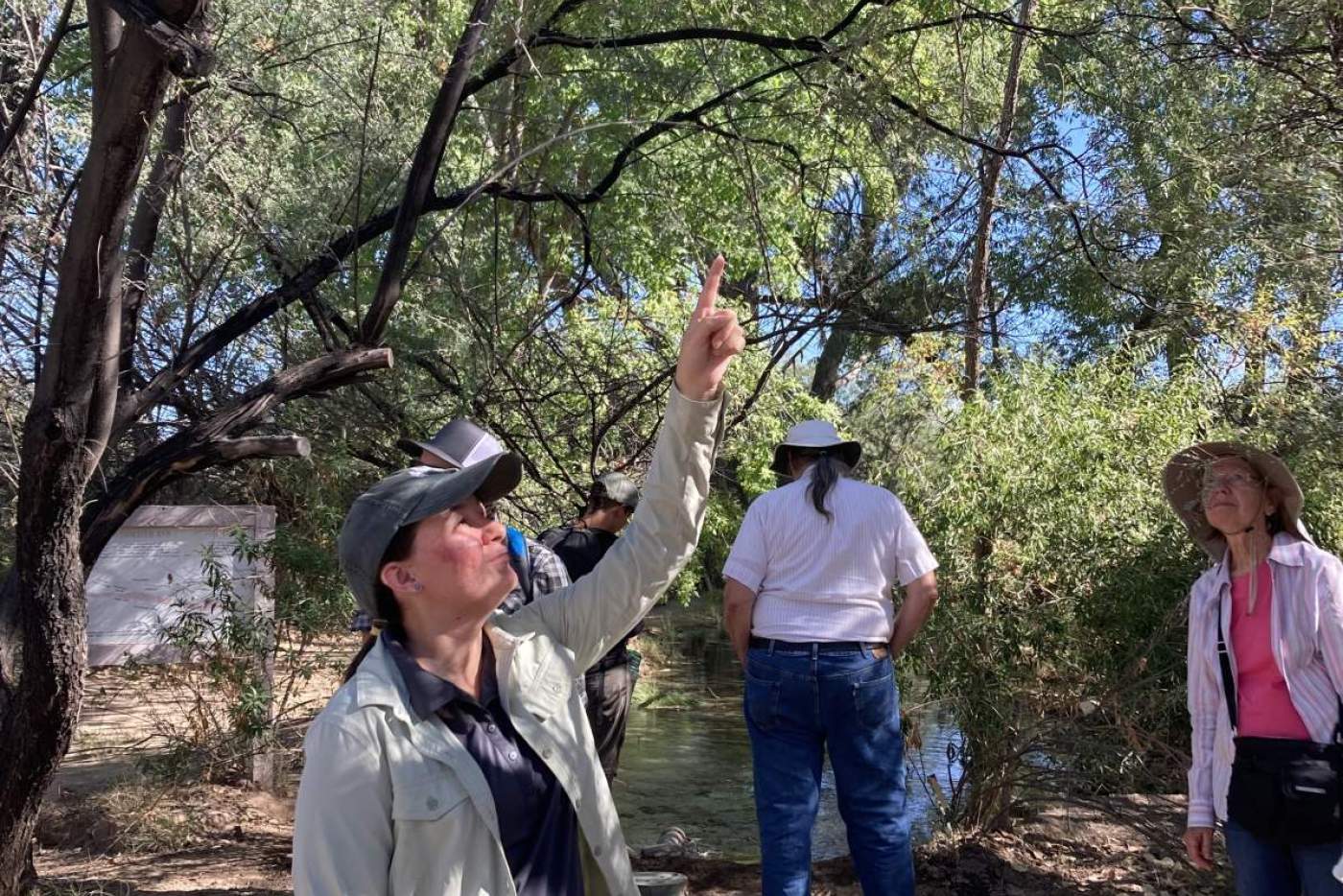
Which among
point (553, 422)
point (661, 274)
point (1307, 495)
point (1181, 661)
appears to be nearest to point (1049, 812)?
point (1181, 661)

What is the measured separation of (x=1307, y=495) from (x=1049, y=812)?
5.85 feet

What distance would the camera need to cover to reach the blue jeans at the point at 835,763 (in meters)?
4.34

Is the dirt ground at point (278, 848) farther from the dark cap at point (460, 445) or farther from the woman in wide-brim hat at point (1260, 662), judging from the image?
the dark cap at point (460, 445)

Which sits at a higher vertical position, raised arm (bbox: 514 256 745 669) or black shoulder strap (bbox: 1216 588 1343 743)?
raised arm (bbox: 514 256 745 669)

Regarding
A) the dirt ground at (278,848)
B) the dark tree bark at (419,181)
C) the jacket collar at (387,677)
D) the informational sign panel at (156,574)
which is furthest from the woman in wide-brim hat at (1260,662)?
the informational sign panel at (156,574)

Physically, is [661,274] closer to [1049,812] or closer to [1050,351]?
[1050,351]

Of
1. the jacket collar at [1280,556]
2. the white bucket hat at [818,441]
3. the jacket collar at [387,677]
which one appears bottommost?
the jacket collar at [387,677]

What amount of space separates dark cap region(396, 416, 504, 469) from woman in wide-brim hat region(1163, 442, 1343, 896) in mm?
2081

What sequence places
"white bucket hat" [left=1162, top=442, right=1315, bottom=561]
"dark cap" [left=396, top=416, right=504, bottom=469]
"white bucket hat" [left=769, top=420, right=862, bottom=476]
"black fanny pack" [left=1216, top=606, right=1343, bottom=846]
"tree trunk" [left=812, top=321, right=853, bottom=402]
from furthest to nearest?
"tree trunk" [left=812, top=321, right=853, bottom=402]
"white bucket hat" [left=769, top=420, right=862, bottom=476]
"dark cap" [left=396, top=416, right=504, bottom=469]
"white bucket hat" [left=1162, top=442, right=1315, bottom=561]
"black fanny pack" [left=1216, top=606, right=1343, bottom=846]

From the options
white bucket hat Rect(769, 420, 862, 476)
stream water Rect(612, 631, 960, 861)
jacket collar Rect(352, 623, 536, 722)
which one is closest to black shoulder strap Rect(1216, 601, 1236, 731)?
white bucket hat Rect(769, 420, 862, 476)

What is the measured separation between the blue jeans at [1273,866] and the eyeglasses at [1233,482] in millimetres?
918

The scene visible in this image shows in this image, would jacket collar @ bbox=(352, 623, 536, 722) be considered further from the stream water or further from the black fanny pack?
the stream water

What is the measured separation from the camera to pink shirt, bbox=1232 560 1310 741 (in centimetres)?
334

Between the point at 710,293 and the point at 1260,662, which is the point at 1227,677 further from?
the point at 710,293
